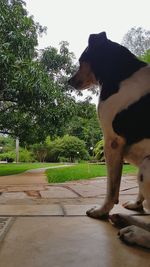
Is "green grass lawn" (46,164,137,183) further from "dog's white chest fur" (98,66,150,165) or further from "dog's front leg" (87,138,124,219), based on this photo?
"dog's white chest fur" (98,66,150,165)

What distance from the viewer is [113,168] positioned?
1.90 meters

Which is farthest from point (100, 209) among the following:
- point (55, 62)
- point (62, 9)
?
point (62, 9)

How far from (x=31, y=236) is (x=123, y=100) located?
935 mm

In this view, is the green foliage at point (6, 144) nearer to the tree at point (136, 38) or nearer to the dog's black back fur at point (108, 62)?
the tree at point (136, 38)

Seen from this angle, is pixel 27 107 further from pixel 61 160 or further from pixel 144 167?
pixel 61 160

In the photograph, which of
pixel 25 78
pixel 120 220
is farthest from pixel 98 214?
pixel 25 78

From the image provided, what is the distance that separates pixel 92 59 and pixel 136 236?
4.50 ft

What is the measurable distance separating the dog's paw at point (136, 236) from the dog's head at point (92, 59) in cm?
115

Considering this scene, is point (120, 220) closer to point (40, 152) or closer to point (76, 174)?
point (76, 174)

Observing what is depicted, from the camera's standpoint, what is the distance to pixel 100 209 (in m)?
1.98

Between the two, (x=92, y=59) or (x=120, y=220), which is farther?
(x=92, y=59)

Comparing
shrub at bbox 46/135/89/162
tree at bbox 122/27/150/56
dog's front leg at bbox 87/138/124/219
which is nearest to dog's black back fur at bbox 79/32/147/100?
dog's front leg at bbox 87/138/124/219

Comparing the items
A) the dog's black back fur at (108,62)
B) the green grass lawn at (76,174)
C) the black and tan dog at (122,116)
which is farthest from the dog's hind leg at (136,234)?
the green grass lawn at (76,174)

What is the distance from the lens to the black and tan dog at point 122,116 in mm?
1547
